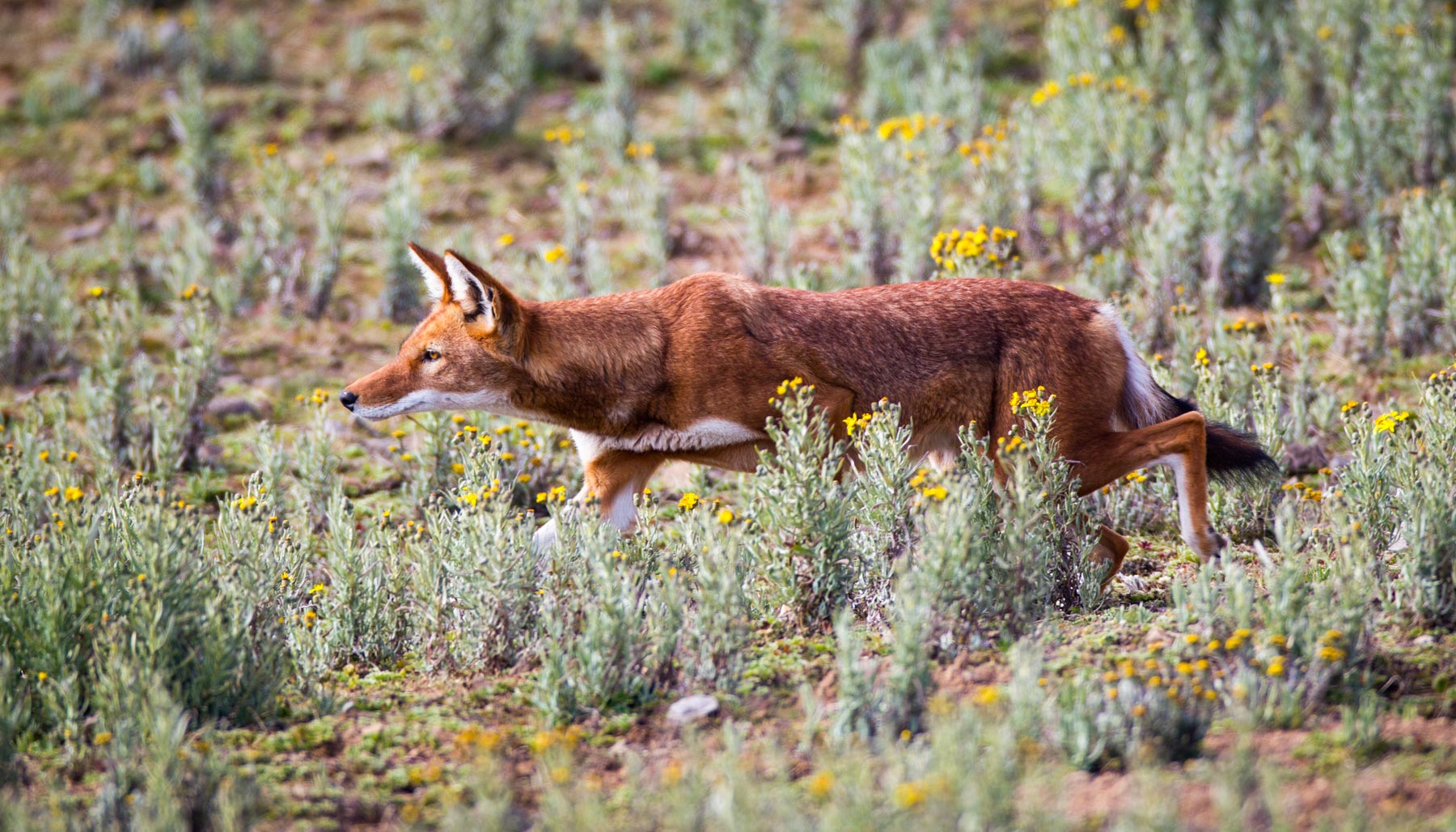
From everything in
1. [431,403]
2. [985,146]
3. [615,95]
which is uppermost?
[615,95]

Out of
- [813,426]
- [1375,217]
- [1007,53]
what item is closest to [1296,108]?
[1375,217]

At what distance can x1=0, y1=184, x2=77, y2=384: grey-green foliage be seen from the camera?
8.23m

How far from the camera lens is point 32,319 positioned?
330 inches

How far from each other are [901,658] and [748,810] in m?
1.12

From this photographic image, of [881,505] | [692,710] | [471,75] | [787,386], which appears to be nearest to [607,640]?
[692,710]

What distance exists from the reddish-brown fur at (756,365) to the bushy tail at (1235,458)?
0.22 metres

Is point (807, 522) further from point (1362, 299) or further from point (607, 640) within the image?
point (1362, 299)

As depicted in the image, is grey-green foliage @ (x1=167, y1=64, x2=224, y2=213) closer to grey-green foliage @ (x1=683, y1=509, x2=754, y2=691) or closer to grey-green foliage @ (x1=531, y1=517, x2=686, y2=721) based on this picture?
grey-green foliage @ (x1=531, y1=517, x2=686, y2=721)

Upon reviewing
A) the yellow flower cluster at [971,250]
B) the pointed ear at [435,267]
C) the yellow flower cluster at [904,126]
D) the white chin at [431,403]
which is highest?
the yellow flower cluster at [904,126]

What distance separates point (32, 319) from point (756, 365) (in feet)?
18.6

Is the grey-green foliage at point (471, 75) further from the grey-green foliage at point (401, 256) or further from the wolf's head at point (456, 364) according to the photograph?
the wolf's head at point (456, 364)

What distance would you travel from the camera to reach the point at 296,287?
9406mm

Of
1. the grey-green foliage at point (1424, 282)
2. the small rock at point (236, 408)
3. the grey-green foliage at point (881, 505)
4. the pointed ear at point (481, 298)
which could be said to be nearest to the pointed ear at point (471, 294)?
the pointed ear at point (481, 298)

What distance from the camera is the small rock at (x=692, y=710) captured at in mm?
4262
